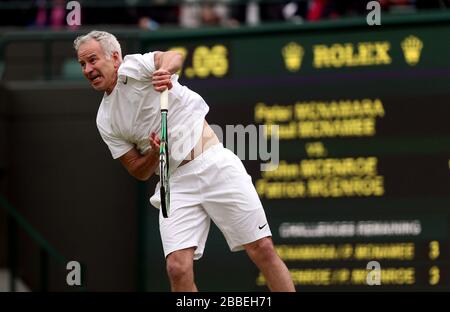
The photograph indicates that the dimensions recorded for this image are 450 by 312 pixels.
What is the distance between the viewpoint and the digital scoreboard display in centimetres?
934

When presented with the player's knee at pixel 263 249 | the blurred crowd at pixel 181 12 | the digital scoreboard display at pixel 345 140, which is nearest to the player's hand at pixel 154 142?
the player's knee at pixel 263 249

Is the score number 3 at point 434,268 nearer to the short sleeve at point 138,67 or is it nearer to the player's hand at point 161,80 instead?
the short sleeve at point 138,67

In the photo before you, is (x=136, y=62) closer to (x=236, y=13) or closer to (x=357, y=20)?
(x=357, y=20)

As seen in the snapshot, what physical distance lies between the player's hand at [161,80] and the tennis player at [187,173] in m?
0.28

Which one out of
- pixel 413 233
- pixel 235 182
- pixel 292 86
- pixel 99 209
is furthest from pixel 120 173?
pixel 235 182

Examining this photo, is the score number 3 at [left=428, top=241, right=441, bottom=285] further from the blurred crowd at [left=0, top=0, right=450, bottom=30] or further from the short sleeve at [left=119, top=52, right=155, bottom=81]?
the short sleeve at [left=119, top=52, right=155, bottom=81]

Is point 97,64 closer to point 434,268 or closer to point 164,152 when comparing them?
point 164,152

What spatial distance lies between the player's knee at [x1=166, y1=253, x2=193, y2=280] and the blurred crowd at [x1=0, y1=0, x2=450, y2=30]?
433cm

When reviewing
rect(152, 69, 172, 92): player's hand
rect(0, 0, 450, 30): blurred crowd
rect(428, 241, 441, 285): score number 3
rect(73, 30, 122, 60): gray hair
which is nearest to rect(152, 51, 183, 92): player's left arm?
rect(152, 69, 172, 92): player's hand

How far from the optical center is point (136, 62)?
6.93 metres

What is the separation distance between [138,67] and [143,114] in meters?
0.27

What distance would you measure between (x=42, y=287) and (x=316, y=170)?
2717 mm

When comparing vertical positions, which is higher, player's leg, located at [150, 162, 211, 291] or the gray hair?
the gray hair

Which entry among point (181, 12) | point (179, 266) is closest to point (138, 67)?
point (179, 266)
